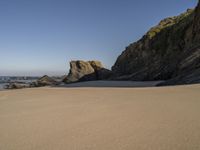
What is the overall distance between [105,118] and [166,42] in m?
28.3

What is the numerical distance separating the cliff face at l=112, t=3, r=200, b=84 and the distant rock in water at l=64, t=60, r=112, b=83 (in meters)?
3.42

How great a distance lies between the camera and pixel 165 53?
95.0ft

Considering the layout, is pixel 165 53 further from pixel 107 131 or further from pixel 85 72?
pixel 107 131

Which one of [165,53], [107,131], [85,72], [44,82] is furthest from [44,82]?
[107,131]

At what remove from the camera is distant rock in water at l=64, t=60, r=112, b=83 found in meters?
41.6

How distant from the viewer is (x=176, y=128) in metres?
3.11

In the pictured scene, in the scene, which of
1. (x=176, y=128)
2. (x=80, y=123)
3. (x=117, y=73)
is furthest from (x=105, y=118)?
(x=117, y=73)

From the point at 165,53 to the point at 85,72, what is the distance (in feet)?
63.6

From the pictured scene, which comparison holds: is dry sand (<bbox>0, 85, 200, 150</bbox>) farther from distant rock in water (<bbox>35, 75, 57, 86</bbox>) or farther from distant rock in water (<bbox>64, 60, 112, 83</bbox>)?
distant rock in water (<bbox>64, 60, 112, 83</bbox>)

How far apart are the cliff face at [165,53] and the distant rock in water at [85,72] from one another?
11.2 ft

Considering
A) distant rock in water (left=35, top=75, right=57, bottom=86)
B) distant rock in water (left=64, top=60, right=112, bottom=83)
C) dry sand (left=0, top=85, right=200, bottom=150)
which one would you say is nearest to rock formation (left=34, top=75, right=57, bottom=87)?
distant rock in water (left=35, top=75, right=57, bottom=86)

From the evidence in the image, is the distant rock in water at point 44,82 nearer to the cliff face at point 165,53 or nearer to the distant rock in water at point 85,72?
the distant rock in water at point 85,72

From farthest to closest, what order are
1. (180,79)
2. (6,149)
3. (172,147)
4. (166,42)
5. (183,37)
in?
(166,42) → (183,37) → (180,79) → (6,149) → (172,147)

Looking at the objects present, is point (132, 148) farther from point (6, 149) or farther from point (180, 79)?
point (180, 79)
